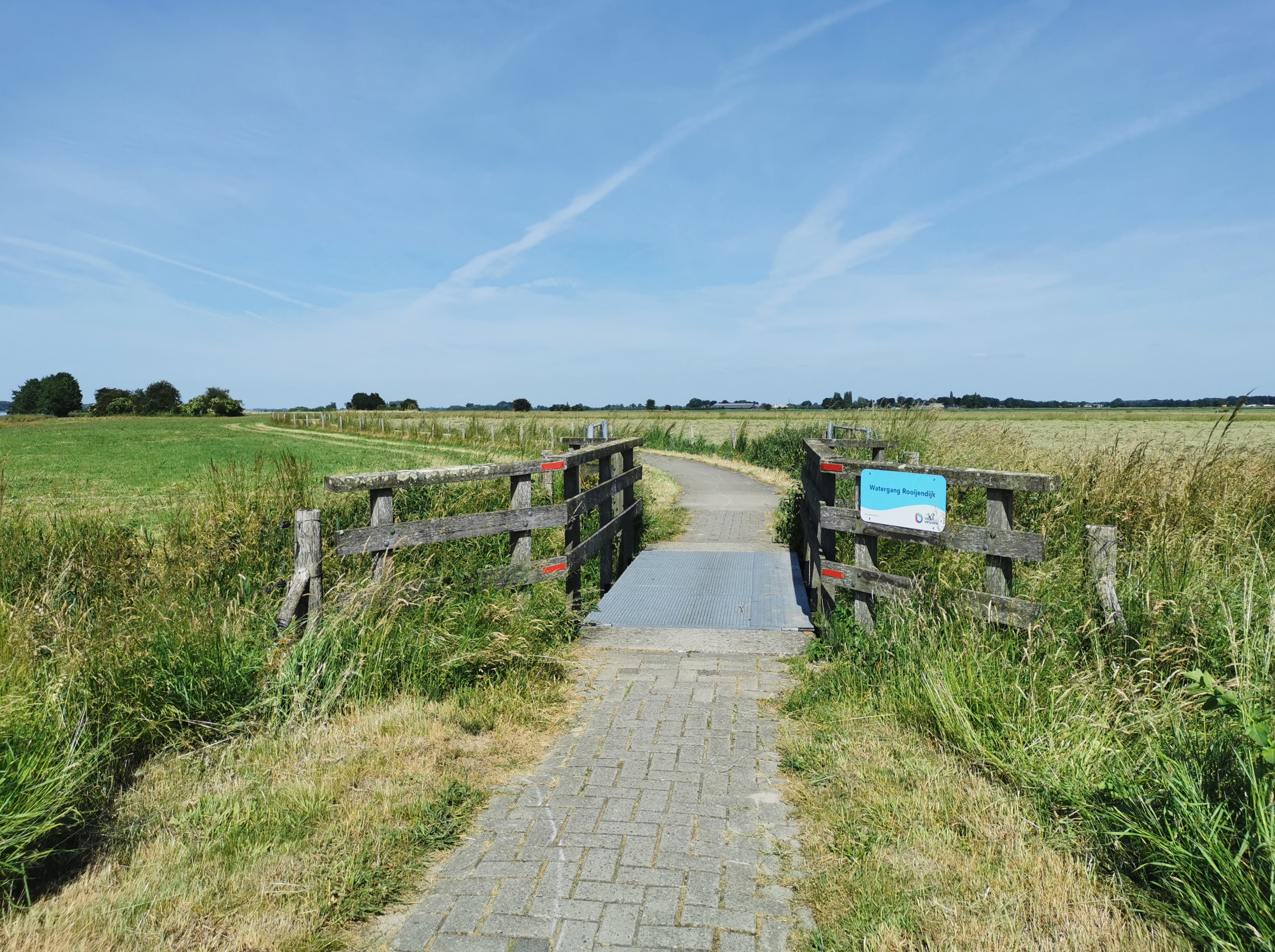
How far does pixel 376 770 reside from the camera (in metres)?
3.79

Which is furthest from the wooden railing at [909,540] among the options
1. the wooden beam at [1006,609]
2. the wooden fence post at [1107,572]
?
the wooden fence post at [1107,572]

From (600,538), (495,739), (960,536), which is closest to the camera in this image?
(495,739)

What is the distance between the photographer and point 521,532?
5.98 m

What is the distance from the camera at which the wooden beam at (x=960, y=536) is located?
182 inches

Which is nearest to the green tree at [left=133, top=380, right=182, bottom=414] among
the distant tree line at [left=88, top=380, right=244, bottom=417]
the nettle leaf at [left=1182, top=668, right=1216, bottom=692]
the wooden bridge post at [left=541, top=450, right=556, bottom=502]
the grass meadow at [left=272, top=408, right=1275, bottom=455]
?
the distant tree line at [left=88, top=380, right=244, bottom=417]

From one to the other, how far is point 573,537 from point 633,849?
3646 millimetres

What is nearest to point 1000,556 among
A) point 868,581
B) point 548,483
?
point 868,581

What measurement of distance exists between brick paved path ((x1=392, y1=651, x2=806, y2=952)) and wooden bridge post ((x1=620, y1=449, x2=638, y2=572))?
4765 mm

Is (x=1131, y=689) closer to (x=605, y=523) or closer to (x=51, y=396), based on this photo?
(x=605, y=523)

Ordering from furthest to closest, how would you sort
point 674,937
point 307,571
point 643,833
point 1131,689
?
point 307,571
point 1131,689
point 643,833
point 674,937

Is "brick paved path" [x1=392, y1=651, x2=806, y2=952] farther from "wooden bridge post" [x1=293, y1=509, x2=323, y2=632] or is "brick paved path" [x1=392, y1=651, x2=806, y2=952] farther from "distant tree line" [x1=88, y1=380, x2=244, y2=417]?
"distant tree line" [x1=88, y1=380, x2=244, y2=417]

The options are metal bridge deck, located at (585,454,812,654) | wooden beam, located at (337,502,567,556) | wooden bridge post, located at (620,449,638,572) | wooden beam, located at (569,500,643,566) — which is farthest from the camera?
wooden bridge post, located at (620,449,638,572)

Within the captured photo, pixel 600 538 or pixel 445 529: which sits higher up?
pixel 445 529

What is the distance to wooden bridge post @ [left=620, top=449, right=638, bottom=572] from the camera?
31.5 feet
